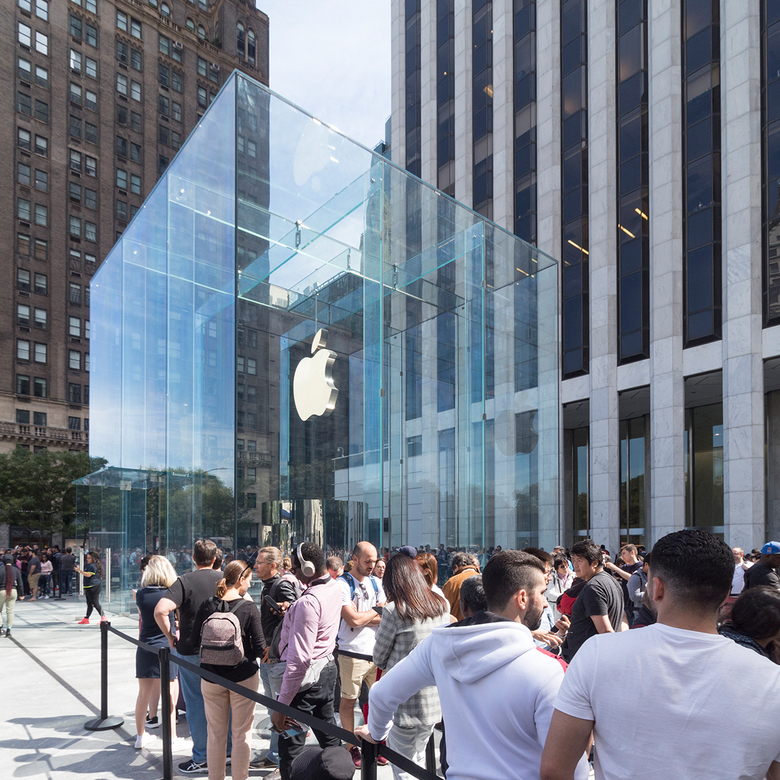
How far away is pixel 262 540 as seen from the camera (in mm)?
10820

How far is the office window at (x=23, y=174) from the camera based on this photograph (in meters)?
58.7

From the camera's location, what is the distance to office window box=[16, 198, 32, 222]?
58281mm

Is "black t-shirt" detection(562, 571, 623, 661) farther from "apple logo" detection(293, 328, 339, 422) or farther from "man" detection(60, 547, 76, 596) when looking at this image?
"man" detection(60, 547, 76, 596)

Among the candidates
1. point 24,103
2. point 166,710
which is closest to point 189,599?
point 166,710

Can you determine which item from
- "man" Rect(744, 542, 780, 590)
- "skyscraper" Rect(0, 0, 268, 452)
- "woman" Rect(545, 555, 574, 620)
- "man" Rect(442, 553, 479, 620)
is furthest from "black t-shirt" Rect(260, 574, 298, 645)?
"skyscraper" Rect(0, 0, 268, 452)

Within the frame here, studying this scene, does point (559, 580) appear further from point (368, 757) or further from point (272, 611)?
point (368, 757)

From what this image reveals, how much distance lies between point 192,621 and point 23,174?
64.5 m

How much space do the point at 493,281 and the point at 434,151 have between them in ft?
76.3

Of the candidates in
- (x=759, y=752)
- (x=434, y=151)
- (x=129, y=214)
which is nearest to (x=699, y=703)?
(x=759, y=752)

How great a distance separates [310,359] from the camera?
12.3m

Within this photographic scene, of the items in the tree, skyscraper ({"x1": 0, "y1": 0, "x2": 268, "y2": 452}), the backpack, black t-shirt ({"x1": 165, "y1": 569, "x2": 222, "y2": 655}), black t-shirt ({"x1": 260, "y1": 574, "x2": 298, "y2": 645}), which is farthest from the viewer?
skyscraper ({"x1": 0, "y1": 0, "x2": 268, "y2": 452})

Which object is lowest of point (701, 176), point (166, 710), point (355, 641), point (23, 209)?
point (166, 710)

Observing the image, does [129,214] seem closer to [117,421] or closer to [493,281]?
[117,421]

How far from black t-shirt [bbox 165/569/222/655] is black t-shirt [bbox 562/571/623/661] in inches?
113
